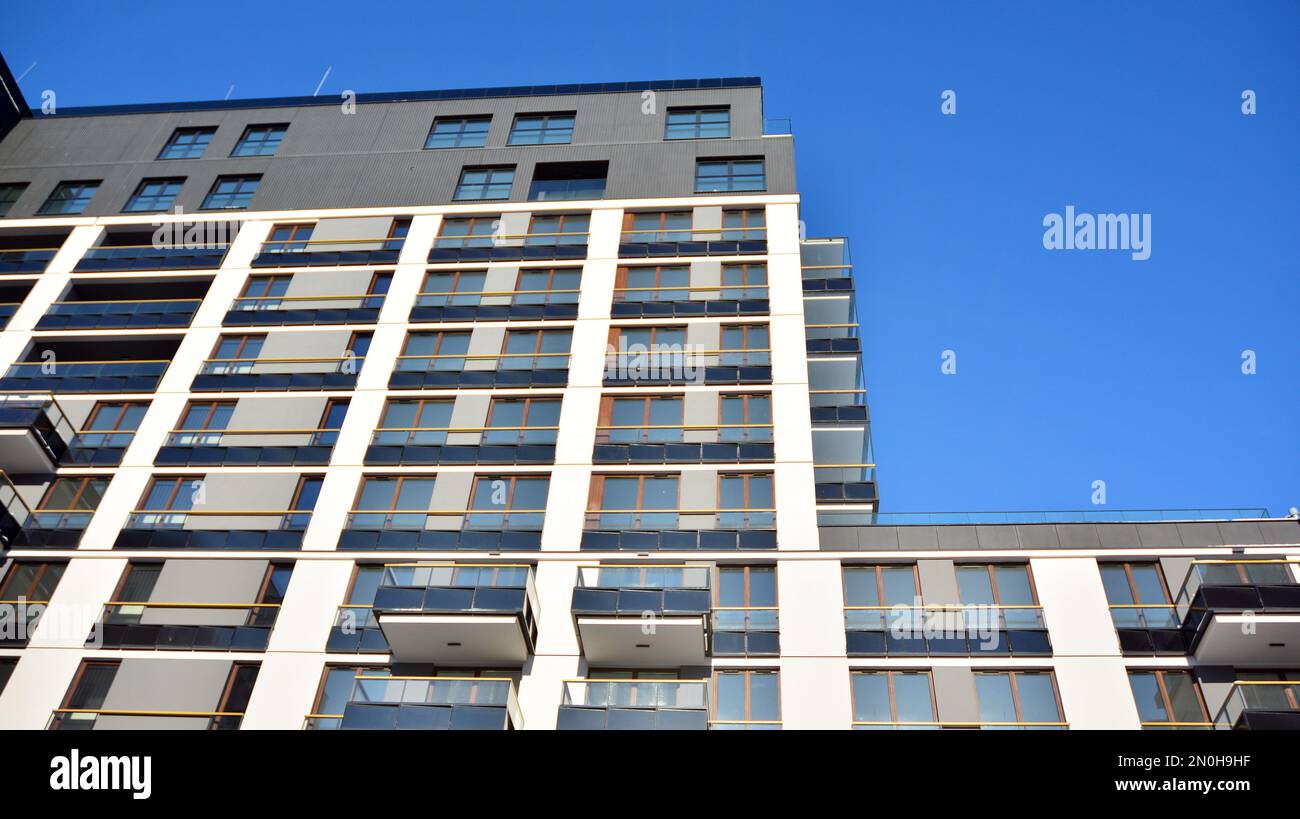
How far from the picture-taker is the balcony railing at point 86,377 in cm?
3462

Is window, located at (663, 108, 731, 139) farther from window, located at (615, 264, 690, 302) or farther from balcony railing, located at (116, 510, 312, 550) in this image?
balcony railing, located at (116, 510, 312, 550)

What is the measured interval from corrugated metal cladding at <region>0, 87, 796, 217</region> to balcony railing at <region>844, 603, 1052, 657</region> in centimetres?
1948

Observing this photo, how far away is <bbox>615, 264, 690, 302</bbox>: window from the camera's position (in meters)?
36.2

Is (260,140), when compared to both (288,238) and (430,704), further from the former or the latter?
(430,704)

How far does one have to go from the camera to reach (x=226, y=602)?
90.9 feet

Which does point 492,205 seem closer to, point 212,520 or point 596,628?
point 212,520

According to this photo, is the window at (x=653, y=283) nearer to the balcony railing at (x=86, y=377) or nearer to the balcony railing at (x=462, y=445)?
the balcony railing at (x=462, y=445)

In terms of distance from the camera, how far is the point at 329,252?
39.2m

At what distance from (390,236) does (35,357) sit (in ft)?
44.0

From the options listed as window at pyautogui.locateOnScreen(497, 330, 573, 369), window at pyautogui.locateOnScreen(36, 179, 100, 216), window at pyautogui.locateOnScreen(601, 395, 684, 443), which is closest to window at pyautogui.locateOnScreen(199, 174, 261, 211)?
window at pyautogui.locateOnScreen(36, 179, 100, 216)

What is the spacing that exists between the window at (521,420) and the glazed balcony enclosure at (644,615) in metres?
6.73

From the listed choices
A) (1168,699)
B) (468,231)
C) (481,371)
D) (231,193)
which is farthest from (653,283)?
(1168,699)

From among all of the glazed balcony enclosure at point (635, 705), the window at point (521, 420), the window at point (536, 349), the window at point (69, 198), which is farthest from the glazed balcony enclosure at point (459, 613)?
the window at point (69, 198)
